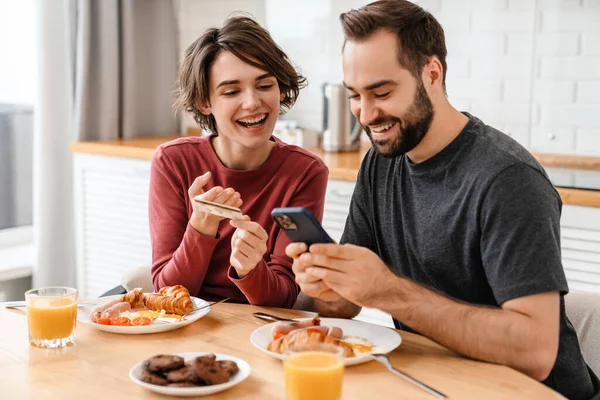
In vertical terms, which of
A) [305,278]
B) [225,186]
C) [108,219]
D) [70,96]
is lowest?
[108,219]

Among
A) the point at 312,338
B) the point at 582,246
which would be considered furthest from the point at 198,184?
the point at 582,246

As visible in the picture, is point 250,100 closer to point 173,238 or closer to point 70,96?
point 173,238

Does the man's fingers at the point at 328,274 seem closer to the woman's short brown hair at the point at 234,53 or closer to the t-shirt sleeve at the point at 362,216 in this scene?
the t-shirt sleeve at the point at 362,216

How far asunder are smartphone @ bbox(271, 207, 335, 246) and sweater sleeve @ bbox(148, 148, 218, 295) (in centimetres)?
54

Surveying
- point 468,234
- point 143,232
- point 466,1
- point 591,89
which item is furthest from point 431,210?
point 143,232

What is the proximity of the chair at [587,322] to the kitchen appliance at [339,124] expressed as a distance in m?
1.88

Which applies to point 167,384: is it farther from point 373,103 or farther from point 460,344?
point 373,103

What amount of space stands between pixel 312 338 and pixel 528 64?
7.04ft

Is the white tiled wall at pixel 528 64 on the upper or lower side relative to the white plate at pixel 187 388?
upper

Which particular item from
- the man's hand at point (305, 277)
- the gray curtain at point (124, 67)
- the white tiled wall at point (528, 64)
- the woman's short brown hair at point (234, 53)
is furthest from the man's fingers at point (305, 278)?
the gray curtain at point (124, 67)

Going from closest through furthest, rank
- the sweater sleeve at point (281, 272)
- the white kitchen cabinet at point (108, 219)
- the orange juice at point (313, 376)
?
the orange juice at point (313, 376)
the sweater sleeve at point (281, 272)
the white kitchen cabinet at point (108, 219)

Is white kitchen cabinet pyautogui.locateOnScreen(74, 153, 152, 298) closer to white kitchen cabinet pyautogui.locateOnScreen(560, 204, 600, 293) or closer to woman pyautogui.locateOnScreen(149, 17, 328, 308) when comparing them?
woman pyautogui.locateOnScreen(149, 17, 328, 308)

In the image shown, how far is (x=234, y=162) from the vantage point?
224cm

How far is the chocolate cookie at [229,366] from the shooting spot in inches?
52.8
